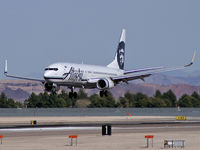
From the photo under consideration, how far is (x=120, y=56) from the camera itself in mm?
123938

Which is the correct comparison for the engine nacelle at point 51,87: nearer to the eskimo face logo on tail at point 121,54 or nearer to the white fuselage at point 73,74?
the white fuselage at point 73,74

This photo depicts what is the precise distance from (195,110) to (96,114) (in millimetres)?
31891

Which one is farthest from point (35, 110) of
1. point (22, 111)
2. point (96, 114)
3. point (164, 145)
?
point (164, 145)

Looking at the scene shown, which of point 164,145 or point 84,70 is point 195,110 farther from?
point 164,145

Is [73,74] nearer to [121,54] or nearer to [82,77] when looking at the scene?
[82,77]

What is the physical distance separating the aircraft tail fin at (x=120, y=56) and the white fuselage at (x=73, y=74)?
15.3m

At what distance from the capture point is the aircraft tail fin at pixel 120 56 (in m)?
121

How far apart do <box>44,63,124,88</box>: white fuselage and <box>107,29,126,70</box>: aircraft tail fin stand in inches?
603

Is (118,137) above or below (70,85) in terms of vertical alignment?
below

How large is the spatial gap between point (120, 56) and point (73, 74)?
29759 mm

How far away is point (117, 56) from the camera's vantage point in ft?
404

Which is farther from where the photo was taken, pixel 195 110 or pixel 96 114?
pixel 195 110

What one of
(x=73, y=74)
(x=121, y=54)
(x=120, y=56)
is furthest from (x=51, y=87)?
(x=121, y=54)

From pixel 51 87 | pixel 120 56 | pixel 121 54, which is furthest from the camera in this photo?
pixel 121 54
